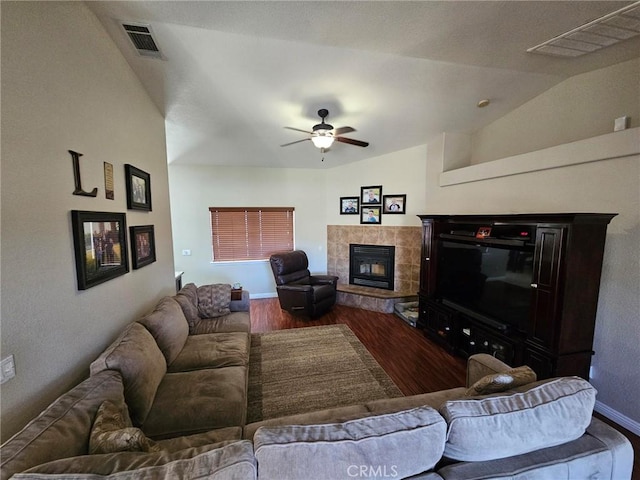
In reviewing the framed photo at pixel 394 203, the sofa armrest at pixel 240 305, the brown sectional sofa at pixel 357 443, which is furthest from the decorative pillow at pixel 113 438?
the framed photo at pixel 394 203

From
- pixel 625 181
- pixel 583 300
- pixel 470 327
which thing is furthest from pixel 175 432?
pixel 625 181

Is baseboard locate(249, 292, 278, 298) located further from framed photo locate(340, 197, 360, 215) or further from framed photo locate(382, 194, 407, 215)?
framed photo locate(382, 194, 407, 215)

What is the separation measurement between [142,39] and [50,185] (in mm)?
1447

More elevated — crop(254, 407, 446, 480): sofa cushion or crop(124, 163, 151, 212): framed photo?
crop(124, 163, 151, 212): framed photo

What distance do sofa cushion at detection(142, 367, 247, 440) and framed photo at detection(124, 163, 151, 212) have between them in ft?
5.00

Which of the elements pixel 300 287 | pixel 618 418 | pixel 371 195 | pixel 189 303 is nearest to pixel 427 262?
pixel 371 195

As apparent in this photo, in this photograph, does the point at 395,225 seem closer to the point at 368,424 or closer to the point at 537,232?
the point at 537,232

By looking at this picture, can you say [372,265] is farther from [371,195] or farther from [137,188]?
[137,188]

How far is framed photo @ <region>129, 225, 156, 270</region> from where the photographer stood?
2.33 m

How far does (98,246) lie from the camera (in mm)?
1757

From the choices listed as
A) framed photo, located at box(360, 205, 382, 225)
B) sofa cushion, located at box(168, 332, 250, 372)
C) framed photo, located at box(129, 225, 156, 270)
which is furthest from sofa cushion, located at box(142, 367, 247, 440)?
framed photo, located at box(360, 205, 382, 225)

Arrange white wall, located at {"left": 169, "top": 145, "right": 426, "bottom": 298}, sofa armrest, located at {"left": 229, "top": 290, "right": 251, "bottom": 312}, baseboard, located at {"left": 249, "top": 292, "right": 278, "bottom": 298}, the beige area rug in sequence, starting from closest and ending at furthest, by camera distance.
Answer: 1. the beige area rug
2. sofa armrest, located at {"left": 229, "top": 290, "right": 251, "bottom": 312}
3. white wall, located at {"left": 169, "top": 145, "right": 426, "bottom": 298}
4. baseboard, located at {"left": 249, "top": 292, "right": 278, "bottom": 298}

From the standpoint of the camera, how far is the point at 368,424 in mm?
960

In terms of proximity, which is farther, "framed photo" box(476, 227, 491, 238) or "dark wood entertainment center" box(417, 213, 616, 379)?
"framed photo" box(476, 227, 491, 238)
